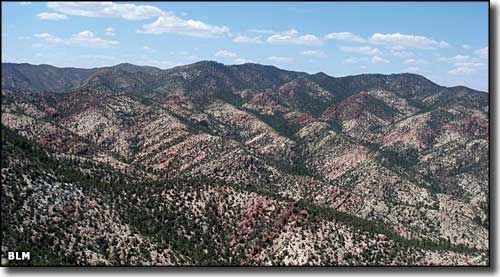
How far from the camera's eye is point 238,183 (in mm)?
71000

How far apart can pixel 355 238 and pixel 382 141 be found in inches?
3836

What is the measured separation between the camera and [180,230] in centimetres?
3894

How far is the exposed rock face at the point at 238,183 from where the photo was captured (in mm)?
33625

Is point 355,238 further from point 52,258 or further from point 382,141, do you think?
point 382,141

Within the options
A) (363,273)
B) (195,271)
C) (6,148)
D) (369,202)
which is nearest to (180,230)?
(6,148)

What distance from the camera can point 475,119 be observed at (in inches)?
5138

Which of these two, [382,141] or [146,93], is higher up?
[146,93]

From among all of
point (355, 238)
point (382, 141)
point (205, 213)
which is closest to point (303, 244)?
point (355, 238)

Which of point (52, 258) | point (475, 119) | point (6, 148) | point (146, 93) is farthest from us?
point (146, 93)

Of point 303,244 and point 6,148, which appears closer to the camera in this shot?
point 6,148

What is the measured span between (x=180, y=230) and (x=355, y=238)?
12723 millimetres

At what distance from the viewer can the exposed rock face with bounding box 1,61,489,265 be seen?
33.6 meters

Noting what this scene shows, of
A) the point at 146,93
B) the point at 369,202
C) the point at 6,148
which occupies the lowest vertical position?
the point at 369,202

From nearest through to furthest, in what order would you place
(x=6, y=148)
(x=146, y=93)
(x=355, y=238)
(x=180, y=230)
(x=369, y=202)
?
(x=6, y=148) → (x=180, y=230) → (x=355, y=238) → (x=369, y=202) → (x=146, y=93)
